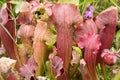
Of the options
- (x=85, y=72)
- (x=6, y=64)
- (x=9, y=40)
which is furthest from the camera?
(x=9, y=40)

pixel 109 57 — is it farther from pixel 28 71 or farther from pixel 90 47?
pixel 28 71

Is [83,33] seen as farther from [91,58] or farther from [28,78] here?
[28,78]

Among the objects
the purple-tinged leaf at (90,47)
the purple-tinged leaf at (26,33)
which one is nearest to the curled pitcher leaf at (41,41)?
the purple-tinged leaf at (26,33)

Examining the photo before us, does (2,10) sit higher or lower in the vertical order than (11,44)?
higher

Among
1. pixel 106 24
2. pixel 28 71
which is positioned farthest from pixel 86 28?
pixel 28 71

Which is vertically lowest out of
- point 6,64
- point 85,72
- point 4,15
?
point 85,72

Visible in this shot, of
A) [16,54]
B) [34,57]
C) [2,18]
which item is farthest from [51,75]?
[2,18]
